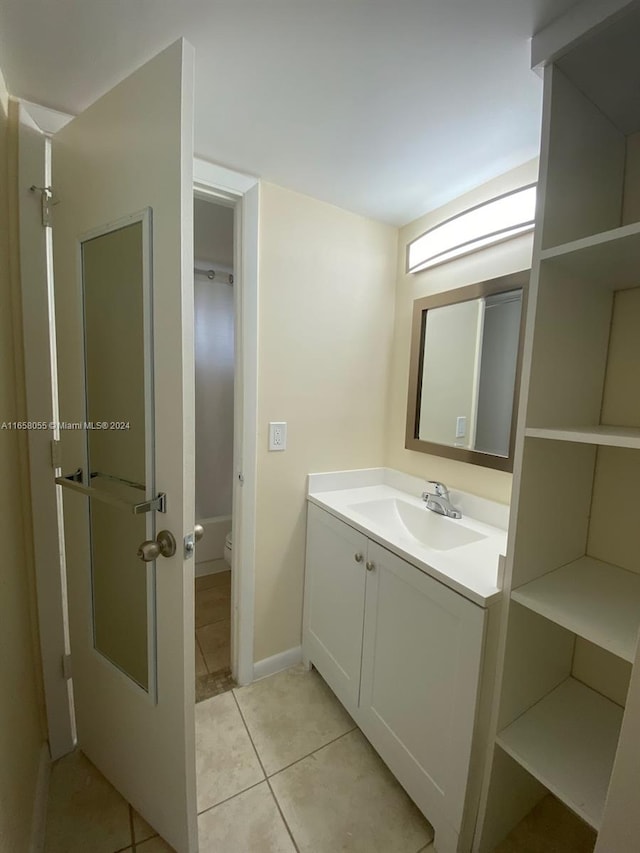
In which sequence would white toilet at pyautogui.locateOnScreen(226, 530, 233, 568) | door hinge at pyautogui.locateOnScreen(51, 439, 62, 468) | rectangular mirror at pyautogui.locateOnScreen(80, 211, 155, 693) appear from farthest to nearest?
white toilet at pyautogui.locateOnScreen(226, 530, 233, 568) → door hinge at pyautogui.locateOnScreen(51, 439, 62, 468) → rectangular mirror at pyautogui.locateOnScreen(80, 211, 155, 693)

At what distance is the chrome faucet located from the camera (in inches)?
54.7

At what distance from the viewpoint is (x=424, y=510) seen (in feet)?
4.85

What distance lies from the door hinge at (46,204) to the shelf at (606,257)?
4.57 ft

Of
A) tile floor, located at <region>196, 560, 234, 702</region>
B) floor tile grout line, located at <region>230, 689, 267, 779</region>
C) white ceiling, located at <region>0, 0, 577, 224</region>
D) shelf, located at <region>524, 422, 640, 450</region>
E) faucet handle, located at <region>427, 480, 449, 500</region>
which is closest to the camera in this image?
shelf, located at <region>524, 422, 640, 450</region>

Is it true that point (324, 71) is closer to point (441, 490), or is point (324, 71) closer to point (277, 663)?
point (441, 490)

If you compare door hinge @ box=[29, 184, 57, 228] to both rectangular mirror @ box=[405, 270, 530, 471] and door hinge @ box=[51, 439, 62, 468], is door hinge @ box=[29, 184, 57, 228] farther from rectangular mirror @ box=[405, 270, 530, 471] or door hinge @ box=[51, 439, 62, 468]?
rectangular mirror @ box=[405, 270, 530, 471]

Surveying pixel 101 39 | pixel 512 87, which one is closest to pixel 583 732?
pixel 512 87

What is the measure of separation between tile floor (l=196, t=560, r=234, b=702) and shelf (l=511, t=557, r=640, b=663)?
143 cm

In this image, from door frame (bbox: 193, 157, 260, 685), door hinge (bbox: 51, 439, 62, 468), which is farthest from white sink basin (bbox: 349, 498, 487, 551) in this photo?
door hinge (bbox: 51, 439, 62, 468)

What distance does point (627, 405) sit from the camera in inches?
36.3

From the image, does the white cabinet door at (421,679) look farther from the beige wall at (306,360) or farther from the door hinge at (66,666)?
the door hinge at (66,666)

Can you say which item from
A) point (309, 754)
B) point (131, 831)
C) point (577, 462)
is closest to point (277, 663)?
point (309, 754)

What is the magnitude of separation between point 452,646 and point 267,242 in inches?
61.3

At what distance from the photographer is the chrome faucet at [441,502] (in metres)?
1.39
